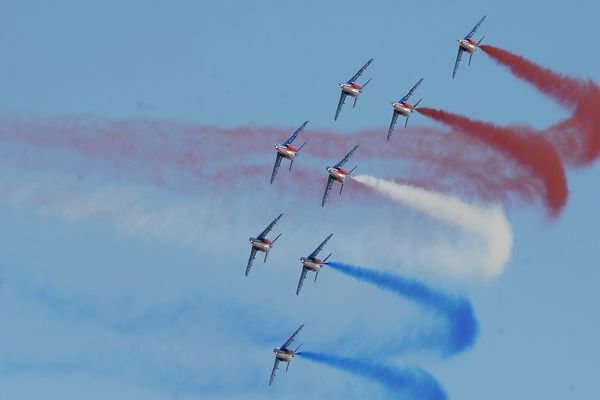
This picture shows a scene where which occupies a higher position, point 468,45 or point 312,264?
point 468,45

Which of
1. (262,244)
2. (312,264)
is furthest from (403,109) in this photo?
(262,244)

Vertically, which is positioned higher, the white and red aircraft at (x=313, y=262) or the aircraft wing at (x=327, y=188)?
the aircraft wing at (x=327, y=188)

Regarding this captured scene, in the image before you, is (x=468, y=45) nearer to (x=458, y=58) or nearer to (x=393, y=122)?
(x=458, y=58)

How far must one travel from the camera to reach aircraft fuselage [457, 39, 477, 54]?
46.1 metres

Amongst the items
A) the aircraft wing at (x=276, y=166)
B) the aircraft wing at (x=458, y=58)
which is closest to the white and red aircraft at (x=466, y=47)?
the aircraft wing at (x=458, y=58)

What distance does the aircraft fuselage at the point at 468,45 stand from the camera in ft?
151

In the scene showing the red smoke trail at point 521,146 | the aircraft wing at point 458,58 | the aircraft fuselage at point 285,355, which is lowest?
the aircraft fuselage at point 285,355

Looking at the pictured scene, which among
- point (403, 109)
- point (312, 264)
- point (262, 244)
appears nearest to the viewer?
A: point (262, 244)

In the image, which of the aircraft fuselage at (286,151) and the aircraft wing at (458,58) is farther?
the aircraft wing at (458,58)

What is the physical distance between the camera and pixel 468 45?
4603 centimetres

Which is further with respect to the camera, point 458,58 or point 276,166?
point 458,58

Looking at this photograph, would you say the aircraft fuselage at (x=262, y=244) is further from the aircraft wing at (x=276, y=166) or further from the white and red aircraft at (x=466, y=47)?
the white and red aircraft at (x=466, y=47)

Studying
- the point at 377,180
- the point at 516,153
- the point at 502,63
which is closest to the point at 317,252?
the point at 377,180

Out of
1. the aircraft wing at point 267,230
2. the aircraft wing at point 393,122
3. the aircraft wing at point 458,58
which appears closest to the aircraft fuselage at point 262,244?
the aircraft wing at point 267,230
